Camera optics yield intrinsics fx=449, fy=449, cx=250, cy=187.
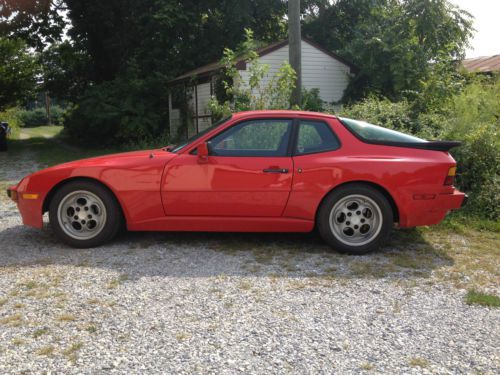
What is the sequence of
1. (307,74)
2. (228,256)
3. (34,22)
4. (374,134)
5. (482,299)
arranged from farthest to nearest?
(34,22), (307,74), (374,134), (228,256), (482,299)

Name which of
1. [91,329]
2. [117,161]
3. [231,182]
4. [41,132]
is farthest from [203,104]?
[41,132]

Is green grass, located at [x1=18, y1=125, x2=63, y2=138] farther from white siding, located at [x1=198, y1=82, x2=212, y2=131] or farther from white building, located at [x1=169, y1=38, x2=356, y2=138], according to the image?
white building, located at [x1=169, y1=38, x2=356, y2=138]

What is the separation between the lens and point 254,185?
178 inches

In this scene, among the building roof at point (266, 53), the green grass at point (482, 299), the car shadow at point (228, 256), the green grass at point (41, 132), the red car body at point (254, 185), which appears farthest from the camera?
the green grass at point (41, 132)

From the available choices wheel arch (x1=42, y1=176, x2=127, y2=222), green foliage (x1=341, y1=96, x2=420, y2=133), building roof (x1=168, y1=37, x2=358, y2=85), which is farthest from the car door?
building roof (x1=168, y1=37, x2=358, y2=85)

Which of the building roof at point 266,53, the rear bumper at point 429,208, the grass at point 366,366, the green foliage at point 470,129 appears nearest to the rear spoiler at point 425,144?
the rear bumper at point 429,208

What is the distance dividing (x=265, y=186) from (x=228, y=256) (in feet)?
2.60

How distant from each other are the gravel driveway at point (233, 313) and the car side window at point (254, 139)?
103 cm

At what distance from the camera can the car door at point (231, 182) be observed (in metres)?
4.52

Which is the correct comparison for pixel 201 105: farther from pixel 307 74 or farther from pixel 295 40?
pixel 295 40

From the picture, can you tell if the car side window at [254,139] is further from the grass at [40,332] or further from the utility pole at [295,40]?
the utility pole at [295,40]

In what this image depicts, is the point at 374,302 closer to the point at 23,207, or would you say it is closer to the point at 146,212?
the point at 146,212

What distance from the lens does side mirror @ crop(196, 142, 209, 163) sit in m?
4.52

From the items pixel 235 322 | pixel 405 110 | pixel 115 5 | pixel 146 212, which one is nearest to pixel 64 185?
pixel 146 212
